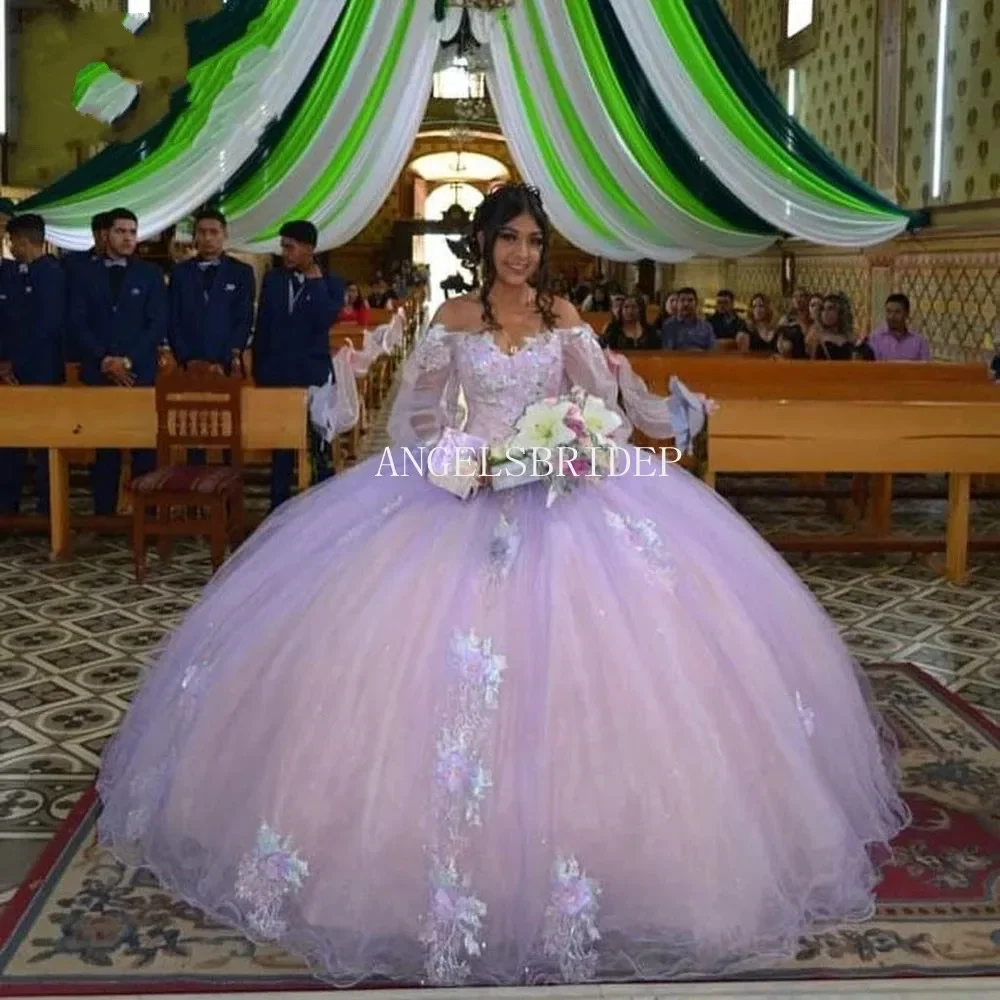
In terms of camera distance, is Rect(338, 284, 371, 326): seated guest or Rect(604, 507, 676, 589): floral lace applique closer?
Rect(604, 507, 676, 589): floral lace applique

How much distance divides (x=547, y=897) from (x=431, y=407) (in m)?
1.22

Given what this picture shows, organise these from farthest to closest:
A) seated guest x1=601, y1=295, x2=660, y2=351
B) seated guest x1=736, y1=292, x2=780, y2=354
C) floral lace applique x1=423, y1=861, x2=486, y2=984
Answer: seated guest x1=736, y1=292, x2=780, y2=354 < seated guest x1=601, y1=295, x2=660, y2=351 < floral lace applique x1=423, y1=861, x2=486, y2=984

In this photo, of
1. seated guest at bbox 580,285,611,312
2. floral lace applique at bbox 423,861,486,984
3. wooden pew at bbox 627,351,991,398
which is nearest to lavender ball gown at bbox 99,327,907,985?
floral lace applique at bbox 423,861,486,984

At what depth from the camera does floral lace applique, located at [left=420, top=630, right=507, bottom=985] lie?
8.07 feet

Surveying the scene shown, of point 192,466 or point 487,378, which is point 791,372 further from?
point 487,378

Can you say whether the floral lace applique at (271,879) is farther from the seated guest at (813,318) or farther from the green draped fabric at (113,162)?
the seated guest at (813,318)

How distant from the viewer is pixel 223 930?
106 inches

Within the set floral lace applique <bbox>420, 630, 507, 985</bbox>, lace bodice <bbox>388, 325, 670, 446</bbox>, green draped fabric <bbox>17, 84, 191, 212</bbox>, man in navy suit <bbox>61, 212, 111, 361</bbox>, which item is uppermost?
green draped fabric <bbox>17, 84, 191, 212</bbox>

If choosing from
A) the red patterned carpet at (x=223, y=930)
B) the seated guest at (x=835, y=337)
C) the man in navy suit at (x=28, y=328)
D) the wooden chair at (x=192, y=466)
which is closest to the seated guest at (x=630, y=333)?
the seated guest at (x=835, y=337)

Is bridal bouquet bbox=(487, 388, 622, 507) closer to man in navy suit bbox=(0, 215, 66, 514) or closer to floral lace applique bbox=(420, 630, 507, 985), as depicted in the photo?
floral lace applique bbox=(420, 630, 507, 985)

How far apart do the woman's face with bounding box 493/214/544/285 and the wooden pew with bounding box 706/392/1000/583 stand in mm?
2780

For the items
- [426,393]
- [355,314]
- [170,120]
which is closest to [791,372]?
[170,120]

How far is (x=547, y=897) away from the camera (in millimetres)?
2486

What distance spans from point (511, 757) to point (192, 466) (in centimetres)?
350
